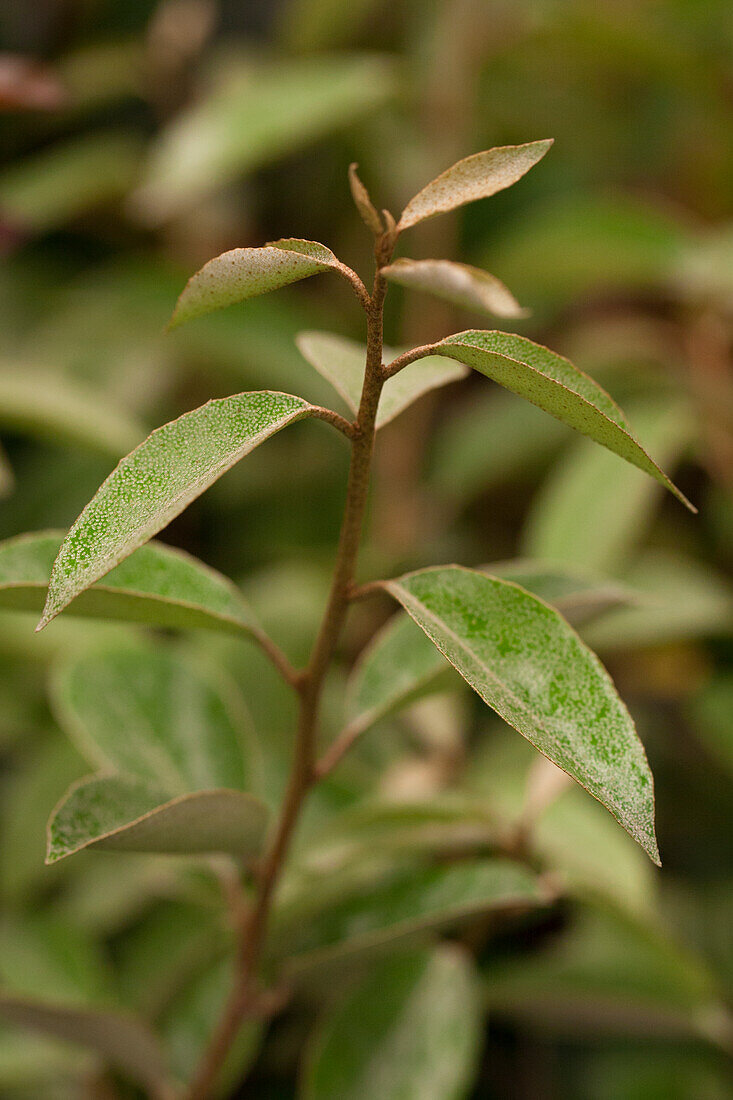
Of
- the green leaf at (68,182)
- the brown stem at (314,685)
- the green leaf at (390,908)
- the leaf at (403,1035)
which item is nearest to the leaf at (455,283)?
the brown stem at (314,685)

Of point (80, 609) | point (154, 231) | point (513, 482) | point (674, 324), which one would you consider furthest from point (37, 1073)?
point (674, 324)

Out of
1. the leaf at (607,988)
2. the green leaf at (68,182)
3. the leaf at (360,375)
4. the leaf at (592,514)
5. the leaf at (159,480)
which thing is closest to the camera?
the leaf at (159,480)

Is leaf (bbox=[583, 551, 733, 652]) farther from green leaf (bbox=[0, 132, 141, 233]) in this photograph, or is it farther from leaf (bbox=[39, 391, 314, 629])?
green leaf (bbox=[0, 132, 141, 233])

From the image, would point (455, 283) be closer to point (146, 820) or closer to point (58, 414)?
point (146, 820)

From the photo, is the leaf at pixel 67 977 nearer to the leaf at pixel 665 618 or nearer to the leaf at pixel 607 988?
the leaf at pixel 607 988

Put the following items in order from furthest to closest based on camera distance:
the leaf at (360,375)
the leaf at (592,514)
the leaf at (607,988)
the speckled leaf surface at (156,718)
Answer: the leaf at (592,514) < the leaf at (607,988) < the speckled leaf surface at (156,718) < the leaf at (360,375)

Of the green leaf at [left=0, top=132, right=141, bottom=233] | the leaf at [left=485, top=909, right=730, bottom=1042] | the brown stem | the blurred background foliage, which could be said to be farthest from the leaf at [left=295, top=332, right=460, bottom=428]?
the green leaf at [left=0, top=132, right=141, bottom=233]

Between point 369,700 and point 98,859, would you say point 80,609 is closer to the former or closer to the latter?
point 369,700

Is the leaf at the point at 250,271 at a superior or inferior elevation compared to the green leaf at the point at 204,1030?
superior
